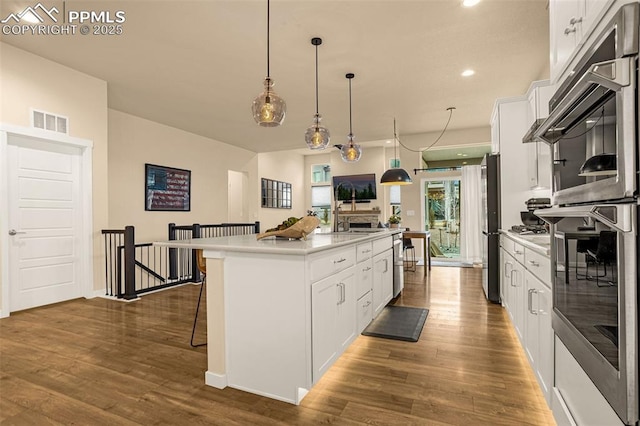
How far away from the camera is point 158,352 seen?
2693 mm

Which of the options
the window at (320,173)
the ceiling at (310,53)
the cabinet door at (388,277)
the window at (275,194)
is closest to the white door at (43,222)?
the ceiling at (310,53)

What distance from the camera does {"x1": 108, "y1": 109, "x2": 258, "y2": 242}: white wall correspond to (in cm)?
577

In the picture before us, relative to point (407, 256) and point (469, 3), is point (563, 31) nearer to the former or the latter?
point (469, 3)

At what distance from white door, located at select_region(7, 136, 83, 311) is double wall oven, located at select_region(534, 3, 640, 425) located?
5.10m

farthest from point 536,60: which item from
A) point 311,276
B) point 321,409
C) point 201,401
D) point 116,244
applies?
point 116,244

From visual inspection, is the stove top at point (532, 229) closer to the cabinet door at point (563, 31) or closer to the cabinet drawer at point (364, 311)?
the cabinet drawer at point (364, 311)

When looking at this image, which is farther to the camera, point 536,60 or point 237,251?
point 536,60

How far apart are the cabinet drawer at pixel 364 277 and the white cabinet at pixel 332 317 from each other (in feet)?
0.43

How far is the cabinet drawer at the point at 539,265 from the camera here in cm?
172

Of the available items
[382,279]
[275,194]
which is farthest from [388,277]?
[275,194]

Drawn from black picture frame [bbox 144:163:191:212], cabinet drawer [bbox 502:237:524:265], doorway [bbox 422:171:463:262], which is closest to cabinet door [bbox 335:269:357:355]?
cabinet drawer [bbox 502:237:524:265]

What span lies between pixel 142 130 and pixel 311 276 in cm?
570

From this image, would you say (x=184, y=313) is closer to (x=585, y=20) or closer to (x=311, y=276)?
(x=311, y=276)

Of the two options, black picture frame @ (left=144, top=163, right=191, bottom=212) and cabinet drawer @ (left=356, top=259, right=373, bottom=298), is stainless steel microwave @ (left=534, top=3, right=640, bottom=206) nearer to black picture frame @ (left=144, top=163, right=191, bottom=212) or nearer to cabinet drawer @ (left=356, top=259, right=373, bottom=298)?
cabinet drawer @ (left=356, top=259, right=373, bottom=298)
